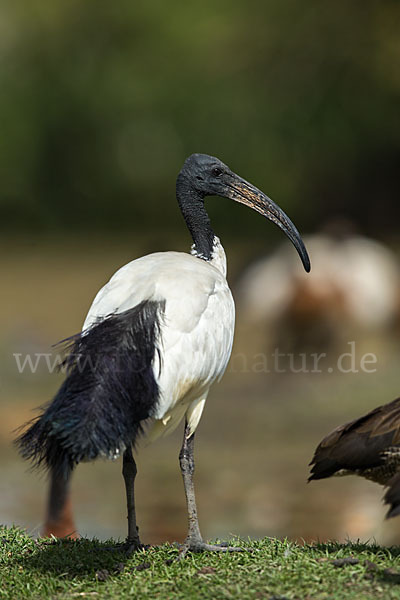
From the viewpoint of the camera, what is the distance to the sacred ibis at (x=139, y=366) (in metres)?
3.81

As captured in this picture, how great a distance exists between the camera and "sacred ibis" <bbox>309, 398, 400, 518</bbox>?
14.1 feet

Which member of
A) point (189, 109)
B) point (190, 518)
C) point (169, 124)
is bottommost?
point (190, 518)

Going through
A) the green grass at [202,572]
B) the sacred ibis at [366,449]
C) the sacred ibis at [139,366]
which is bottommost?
the green grass at [202,572]

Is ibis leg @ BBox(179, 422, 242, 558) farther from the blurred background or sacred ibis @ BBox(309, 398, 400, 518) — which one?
the blurred background

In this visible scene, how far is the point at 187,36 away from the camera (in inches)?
846

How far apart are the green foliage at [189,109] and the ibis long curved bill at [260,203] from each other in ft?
48.3

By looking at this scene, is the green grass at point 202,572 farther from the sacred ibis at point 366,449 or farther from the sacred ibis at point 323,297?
the sacred ibis at point 323,297

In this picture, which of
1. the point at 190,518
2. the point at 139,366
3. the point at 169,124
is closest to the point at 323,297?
the point at 190,518

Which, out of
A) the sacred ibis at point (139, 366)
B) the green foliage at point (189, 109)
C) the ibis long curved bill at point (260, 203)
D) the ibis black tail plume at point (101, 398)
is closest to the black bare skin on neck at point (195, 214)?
the ibis long curved bill at point (260, 203)

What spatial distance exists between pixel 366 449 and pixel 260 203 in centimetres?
140

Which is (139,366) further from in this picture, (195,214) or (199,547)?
(195,214)

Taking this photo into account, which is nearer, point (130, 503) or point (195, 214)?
point (130, 503)

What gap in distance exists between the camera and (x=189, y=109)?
824 inches

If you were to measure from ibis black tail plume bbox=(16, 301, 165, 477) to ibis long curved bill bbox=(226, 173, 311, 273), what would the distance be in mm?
1152
